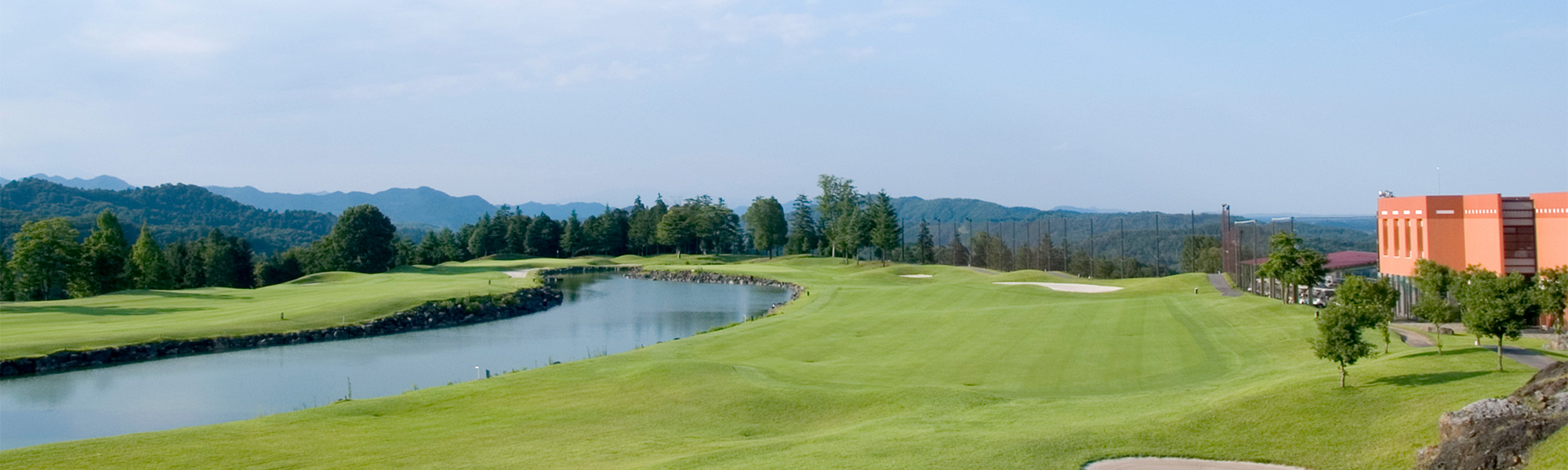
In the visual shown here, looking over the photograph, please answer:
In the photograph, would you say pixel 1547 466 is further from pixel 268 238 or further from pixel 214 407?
pixel 268 238

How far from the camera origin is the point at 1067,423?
1282 cm

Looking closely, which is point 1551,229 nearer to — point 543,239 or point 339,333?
point 339,333

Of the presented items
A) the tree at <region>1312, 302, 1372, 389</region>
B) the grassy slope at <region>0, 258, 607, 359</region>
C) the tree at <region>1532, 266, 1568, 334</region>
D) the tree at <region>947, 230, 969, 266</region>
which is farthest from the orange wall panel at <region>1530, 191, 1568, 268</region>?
the tree at <region>947, 230, 969, 266</region>

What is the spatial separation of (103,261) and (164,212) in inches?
4680

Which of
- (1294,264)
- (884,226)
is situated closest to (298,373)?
(1294,264)

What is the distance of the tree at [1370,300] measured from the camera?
13.9 metres

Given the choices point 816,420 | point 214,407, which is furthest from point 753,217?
point 816,420

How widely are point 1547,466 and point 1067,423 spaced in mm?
5744

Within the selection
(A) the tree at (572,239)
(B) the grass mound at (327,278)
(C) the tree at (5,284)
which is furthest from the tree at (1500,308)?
(A) the tree at (572,239)

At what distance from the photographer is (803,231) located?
97.5 metres

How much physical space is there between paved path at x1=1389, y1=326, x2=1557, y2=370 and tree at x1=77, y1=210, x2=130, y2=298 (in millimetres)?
67102

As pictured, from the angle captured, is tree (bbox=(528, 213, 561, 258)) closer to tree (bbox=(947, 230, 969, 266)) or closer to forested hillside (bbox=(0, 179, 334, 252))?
tree (bbox=(947, 230, 969, 266))

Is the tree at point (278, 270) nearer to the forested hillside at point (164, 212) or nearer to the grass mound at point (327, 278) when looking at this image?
the grass mound at point (327, 278)

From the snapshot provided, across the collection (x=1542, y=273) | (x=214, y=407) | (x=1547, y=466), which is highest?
(x=1542, y=273)
